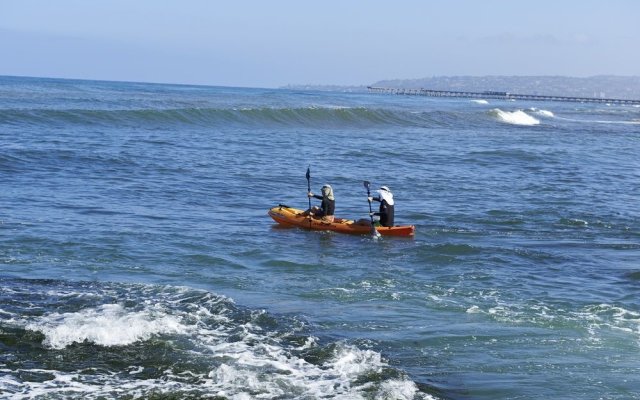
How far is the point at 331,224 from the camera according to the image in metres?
20.3

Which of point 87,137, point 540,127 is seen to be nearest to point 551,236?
point 87,137

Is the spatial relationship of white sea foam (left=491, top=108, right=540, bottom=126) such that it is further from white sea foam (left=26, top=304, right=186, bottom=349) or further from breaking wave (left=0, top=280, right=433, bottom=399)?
white sea foam (left=26, top=304, right=186, bottom=349)

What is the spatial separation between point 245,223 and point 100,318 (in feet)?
28.7

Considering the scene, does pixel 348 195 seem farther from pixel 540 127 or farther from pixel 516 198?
pixel 540 127

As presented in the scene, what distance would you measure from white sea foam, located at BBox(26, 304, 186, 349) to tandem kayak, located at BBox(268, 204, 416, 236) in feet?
26.5

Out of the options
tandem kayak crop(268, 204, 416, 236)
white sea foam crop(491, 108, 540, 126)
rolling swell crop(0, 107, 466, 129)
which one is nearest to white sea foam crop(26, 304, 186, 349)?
tandem kayak crop(268, 204, 416, 236)

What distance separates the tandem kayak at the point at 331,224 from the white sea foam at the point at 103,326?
26.5ft

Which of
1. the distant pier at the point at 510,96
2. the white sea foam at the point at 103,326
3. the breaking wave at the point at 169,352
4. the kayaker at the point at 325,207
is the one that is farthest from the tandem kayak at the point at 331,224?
the distant pier at the point at 510,96

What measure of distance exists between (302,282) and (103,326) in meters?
4.33

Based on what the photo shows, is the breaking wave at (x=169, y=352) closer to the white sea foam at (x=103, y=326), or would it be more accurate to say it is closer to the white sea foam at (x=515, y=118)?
the white sea foam at (x=103, y=326)

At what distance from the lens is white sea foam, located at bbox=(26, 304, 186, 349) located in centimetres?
1137

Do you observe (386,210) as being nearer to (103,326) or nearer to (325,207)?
(325,207)

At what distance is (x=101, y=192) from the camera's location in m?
23.8

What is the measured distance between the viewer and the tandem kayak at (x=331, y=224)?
65.1ft
